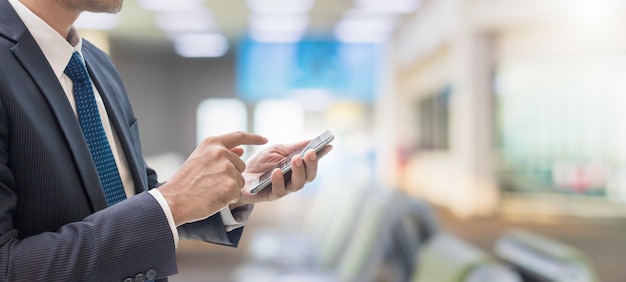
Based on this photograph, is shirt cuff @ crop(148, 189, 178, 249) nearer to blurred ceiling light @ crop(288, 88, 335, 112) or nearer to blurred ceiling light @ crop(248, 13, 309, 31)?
blurred ceiling light @ crop(248, 13, 309, 31)

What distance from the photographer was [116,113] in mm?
1149

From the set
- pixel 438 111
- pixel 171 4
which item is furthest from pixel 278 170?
pixel 438 111

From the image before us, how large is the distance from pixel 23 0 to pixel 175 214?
0.43m

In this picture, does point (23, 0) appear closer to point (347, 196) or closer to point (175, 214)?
point (175, 214)

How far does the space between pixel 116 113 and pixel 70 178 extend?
0.23m

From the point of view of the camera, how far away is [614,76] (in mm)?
9453

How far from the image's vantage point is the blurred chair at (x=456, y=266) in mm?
1285

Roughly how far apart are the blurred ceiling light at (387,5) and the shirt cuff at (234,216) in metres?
10.3

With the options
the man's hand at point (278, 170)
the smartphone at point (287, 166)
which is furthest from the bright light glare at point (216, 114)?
the smartphone at point (287, 166)

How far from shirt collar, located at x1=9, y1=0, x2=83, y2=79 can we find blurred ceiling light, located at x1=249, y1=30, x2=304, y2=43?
1311 centimetres

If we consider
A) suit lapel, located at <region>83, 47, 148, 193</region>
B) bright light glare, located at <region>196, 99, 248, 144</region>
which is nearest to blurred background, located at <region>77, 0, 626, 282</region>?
suit lapel, located at <region>83, 47, 148, 193</region>

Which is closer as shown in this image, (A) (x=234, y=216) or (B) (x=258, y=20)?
(A) (x=234, y=216)

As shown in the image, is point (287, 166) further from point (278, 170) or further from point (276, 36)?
point (276, 36)

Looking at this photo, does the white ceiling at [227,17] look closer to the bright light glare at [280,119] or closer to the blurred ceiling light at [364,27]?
the blurred ceiling light at [364,27]
